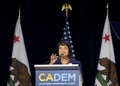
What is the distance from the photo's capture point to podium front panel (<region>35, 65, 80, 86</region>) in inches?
172

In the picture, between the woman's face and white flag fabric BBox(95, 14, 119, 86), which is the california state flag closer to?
white flag fabric BBox(95, 14, 119, 86)

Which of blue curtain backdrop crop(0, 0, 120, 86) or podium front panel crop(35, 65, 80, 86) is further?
blue curtain backdrop crop(0, 0, 120, 86)

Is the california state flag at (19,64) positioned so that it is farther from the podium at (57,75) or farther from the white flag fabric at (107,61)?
the podium at (57,75)

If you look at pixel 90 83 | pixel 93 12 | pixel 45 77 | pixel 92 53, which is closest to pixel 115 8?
pixel 93 12

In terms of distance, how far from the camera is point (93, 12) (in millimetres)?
8492

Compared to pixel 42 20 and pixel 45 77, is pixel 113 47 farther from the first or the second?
pixel 45 77

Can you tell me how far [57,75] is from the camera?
4391 mm

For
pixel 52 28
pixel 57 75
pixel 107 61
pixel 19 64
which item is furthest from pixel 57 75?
pixel 52 28

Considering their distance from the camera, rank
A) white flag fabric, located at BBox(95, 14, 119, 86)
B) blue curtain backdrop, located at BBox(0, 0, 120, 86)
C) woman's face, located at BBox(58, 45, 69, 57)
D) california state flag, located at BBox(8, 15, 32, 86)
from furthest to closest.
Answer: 1. blue curtain backdrop, located at BBox(0, 0, 120, 86)
2. california state flag, located at BBox(8, 15, 32, 86)
3. white flag fabric, located at BBox(95, 14, 119, 86)
4. woman's face, located at BBox(58, 45, 69, 57)

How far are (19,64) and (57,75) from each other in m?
3.81

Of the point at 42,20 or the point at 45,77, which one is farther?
the point at 42,20

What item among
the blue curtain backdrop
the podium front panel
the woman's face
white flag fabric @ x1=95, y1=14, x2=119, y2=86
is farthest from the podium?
the blue curtain backdrop

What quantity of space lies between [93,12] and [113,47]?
82 centimetres

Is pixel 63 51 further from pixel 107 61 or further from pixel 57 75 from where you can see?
pixel 107 61
